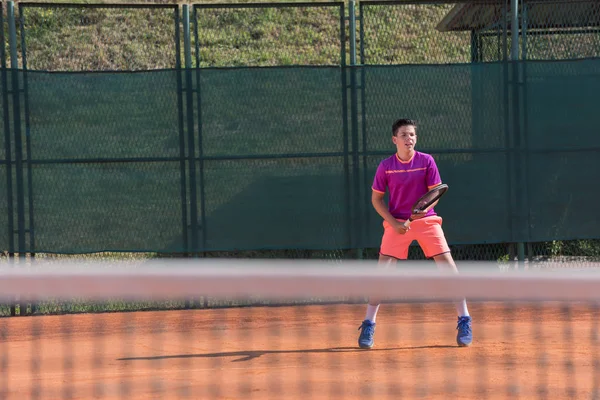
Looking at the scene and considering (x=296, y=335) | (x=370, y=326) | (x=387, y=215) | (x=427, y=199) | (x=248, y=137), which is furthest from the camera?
(x=248, y=137)

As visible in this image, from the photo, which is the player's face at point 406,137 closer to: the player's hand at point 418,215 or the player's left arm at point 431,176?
the player's left arm at point 431,176

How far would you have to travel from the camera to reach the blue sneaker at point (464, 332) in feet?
22.0

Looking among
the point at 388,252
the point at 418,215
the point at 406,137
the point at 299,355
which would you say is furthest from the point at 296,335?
the point at 406,137

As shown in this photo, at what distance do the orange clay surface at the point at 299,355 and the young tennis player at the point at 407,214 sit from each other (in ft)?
0.79

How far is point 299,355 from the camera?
6.62 m

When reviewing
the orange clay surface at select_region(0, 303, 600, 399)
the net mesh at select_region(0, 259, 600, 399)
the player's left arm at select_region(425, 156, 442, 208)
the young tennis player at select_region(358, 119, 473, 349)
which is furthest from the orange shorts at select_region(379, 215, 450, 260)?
the orange clay surface at select_region(0, 303, 600, 399)

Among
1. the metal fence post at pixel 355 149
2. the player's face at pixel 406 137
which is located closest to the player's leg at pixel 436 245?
the player's face at pixel 406 137

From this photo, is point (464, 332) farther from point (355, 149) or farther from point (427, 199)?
point (355, 149)

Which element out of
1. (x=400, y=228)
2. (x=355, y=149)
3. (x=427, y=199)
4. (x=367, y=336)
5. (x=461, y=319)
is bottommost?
(x=367, y=336)

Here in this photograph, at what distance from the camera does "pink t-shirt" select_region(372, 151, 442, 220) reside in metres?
6.73

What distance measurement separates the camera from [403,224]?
6.62 meters

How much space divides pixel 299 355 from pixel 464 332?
1.20 m

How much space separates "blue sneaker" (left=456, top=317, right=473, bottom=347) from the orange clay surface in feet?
0.20

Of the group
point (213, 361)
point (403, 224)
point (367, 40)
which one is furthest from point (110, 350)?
point (367, 40)
